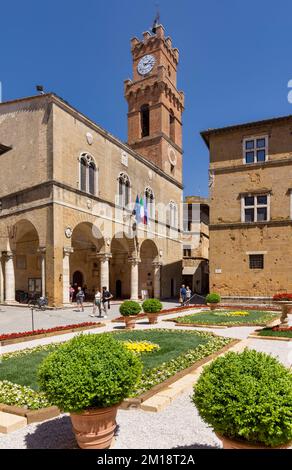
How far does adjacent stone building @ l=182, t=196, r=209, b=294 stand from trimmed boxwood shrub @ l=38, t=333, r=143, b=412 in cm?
3983

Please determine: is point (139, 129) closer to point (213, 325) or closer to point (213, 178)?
point (213, 178)

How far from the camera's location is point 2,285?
2672 centimetres

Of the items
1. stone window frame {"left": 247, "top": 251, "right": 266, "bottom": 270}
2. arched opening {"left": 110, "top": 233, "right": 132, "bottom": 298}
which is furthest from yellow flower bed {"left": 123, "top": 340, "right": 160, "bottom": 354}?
arched opening {"left": 110, "top": 233, "right": 132, "bottom": 298}

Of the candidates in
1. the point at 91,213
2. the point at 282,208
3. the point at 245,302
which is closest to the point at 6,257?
the point at 91,213

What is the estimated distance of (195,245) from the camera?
47.7 m

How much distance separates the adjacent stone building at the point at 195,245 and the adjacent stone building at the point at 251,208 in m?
17.4

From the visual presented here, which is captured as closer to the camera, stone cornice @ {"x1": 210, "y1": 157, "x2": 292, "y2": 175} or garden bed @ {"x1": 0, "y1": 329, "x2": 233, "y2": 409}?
garden bed @ {"x1": 0, "y1": 329, "x2": 233, "y2": 409}

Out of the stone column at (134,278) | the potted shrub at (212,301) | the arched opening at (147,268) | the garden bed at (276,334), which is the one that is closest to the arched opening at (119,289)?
the arched opening at (147,268)

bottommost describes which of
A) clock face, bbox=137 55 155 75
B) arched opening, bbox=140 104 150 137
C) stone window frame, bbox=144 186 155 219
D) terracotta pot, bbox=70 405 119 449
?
terracotta pot, bbox=70 405 119 449

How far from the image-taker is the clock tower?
4131cm

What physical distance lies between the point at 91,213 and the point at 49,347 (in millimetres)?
16923

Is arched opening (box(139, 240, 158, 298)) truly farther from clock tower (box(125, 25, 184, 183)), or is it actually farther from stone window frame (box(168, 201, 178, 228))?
clock tower (box(125, 25, 184, 183))
